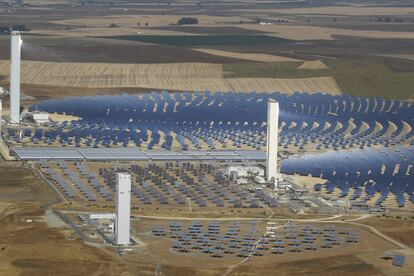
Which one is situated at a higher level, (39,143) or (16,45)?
(16,45)

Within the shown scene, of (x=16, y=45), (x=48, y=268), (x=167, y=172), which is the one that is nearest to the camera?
(x=48, y=268)

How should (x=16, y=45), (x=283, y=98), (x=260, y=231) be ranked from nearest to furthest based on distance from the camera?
(x=260, y=231) < (x=16, y=45) < (x=283, y=98)

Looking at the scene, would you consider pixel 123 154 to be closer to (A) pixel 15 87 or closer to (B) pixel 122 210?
(A) pixel 15 87

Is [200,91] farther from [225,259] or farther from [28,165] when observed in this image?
[225,259]

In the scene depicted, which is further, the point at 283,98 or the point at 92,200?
the point at 283,98


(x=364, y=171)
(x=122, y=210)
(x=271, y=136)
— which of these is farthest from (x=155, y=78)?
(x=122, y=210)

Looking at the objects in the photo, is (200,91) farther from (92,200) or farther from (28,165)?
(92,200)

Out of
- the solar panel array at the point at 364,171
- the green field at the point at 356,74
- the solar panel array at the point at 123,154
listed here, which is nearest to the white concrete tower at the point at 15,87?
the solar panel array at the point at 123,154

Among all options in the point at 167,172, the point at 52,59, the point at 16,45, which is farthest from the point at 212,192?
the point at 52,59
